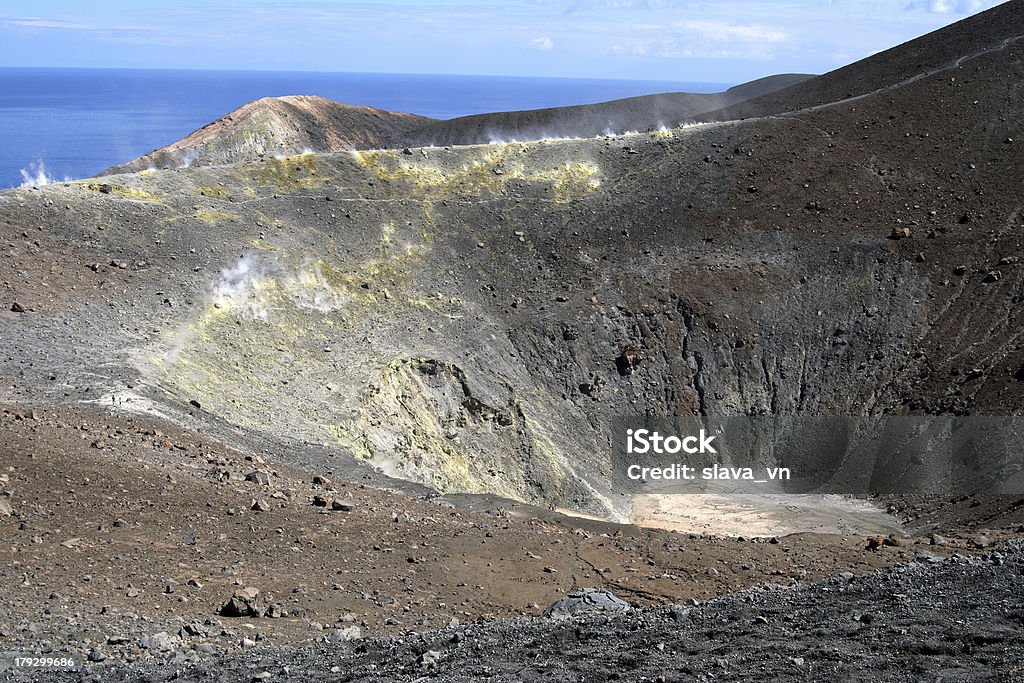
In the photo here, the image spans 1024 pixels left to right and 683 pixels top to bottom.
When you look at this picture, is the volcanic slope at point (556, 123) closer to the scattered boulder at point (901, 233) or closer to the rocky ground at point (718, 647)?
the scattered boulder at point (901, 233)

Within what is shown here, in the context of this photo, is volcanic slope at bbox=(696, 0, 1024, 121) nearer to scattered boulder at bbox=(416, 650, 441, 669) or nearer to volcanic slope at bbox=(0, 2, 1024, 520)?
volcanic slope at bbox=(0, 2, 1024, 520)

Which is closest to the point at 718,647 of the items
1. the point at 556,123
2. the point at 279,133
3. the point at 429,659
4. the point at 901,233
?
the point at 429,659

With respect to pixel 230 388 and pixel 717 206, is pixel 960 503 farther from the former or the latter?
pixel 230 388

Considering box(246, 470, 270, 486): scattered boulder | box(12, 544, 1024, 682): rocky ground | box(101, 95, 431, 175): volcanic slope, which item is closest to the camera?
box(12, 544, 1024, 682): rocky ground

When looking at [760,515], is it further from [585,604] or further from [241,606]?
[241,606]

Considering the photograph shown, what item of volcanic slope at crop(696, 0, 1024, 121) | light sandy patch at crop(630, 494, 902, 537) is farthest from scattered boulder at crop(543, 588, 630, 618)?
volcanic slope at crop(696, 0, 1024, 121)

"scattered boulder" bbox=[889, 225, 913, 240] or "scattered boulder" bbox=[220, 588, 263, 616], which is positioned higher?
"scattered boulder" bbox=[889, 225, 913, 240]
